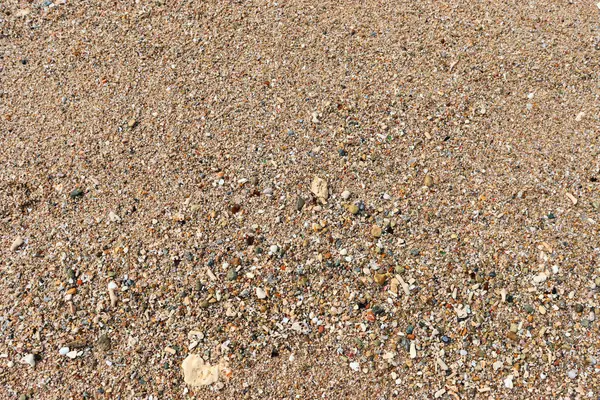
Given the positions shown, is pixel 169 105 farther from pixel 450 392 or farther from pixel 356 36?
pixel 450 392

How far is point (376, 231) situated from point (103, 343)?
1.46 m

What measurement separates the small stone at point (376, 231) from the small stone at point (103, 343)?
4.64 ft

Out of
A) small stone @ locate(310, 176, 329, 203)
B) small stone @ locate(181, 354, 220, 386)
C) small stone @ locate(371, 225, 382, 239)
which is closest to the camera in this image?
small stone @ locate(181, 354, 220, 386)

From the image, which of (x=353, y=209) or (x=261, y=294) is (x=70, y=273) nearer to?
(x=261, y=294)

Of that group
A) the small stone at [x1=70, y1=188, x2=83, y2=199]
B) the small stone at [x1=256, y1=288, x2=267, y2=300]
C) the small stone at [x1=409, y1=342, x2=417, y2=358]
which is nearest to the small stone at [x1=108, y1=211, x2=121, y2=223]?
the small stone at [x1=70, y1=188, x2=83, y2=199]

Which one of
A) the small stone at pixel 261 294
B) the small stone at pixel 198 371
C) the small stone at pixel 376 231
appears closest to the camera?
the small stone at pixel 198 371

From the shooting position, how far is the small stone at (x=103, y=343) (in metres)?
2.46

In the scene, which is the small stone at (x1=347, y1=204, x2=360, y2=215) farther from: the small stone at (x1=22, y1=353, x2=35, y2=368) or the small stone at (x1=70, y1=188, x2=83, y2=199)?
the small stone at (x1=22, y1=353, x2=35, y2=368)

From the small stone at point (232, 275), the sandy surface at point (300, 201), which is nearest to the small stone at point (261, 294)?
the sandy surface at point (300, 201)

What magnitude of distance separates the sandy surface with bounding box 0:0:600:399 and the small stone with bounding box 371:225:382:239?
0.05ft

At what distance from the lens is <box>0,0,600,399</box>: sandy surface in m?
2.42

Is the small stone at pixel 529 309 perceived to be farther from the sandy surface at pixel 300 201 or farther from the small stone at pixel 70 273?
the small stone at pixel 70 273

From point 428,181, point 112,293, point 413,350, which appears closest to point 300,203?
point 428,181

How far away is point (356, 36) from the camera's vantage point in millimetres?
3299
